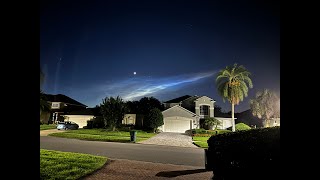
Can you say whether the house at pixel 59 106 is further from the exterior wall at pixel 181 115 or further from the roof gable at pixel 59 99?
the exterior wall at pixel 181 115

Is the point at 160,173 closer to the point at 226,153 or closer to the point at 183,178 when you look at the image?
the point at 183,178

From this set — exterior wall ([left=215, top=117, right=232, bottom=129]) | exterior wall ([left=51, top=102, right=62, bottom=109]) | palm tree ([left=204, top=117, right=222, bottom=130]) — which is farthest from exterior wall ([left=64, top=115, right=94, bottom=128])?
exterior wall ([left=215, top=117, right=232, bottom=129])

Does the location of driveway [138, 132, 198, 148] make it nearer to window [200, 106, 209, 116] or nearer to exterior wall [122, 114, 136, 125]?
window [200, 106, 209, 116]

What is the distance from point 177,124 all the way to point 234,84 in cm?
1269

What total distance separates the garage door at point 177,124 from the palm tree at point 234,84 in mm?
8924

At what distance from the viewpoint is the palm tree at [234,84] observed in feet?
135

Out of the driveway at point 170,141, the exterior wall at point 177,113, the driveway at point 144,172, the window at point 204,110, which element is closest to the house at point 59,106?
the exterior wall at point 177,113

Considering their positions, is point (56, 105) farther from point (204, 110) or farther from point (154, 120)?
point (204, 110)

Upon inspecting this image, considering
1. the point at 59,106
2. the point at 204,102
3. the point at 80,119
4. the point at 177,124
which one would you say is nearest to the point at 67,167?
the point at 177,124
